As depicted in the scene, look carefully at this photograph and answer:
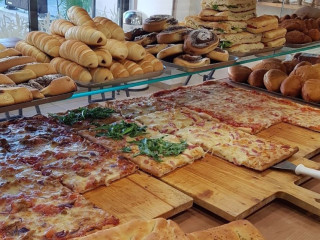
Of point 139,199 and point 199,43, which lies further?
point 199,43

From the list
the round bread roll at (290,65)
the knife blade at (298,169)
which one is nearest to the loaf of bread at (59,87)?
the knife blade at (298,169)

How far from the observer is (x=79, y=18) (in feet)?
6.83

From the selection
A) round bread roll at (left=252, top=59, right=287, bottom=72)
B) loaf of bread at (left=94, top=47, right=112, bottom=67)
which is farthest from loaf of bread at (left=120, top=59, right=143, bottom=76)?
round bread roll at (left=252, top=59, right=287, bottom=72)

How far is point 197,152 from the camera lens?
2072 mm

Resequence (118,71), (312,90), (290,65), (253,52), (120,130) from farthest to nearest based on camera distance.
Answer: (290,65), (312,90), (253,52), (120,130), (118,71)

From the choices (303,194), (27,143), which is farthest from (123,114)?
(303,194)

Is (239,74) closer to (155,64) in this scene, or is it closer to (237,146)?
(237,146)

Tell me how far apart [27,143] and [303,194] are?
1294 mm

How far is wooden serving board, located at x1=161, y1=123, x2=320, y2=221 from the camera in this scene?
1732 millimetres

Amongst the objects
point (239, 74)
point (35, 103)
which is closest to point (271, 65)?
point (239, 74)

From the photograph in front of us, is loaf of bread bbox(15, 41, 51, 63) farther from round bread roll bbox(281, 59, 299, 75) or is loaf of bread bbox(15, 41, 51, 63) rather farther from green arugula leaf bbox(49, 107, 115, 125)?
round bread roll bbox(281, 59, 299, 75)

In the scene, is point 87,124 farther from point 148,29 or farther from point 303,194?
point 303,194

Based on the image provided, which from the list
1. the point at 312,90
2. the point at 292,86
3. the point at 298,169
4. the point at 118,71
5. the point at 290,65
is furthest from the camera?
the point at 290,65

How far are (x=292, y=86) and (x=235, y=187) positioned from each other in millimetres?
1498
